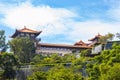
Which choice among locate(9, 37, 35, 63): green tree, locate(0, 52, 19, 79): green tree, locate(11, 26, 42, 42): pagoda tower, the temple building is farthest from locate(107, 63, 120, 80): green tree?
locate(11, 26, 42, 42): pagoda tower

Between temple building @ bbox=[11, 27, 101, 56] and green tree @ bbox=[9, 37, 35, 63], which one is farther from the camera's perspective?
temple building @ bbox=[11, 27, 101, 56]

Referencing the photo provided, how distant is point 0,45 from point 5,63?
15.2 m

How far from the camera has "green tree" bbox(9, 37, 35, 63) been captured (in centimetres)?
5581

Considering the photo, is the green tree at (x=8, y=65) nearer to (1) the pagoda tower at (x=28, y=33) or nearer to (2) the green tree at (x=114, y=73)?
(2) the green tree at (x=114, y=73)

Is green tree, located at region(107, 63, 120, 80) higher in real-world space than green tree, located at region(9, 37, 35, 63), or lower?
lower

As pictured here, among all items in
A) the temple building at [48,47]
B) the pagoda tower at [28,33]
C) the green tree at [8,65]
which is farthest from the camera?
the pagoda tower at [28,33]

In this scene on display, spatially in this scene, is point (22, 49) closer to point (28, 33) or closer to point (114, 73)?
point (28, 33)

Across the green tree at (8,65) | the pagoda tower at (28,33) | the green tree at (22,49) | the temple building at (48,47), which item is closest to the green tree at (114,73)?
the green tree at (8,65)

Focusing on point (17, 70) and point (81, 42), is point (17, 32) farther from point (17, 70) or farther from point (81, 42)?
point (17, 70)

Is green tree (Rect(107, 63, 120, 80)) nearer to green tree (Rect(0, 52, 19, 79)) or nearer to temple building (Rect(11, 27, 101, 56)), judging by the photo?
Result: green tree (Rect(0, 52, 19, 79))

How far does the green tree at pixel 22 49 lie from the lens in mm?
55812

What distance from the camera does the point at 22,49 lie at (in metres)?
56.7

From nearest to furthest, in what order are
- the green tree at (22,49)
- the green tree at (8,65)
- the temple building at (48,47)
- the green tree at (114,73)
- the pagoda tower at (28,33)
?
the green tree at (114,73) → the green tree at (8,65) → the green tree at (22,49) → the temple building at (48,47) → the pagoda tower at (28,33)

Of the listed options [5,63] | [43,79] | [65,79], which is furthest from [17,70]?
[65,79]
